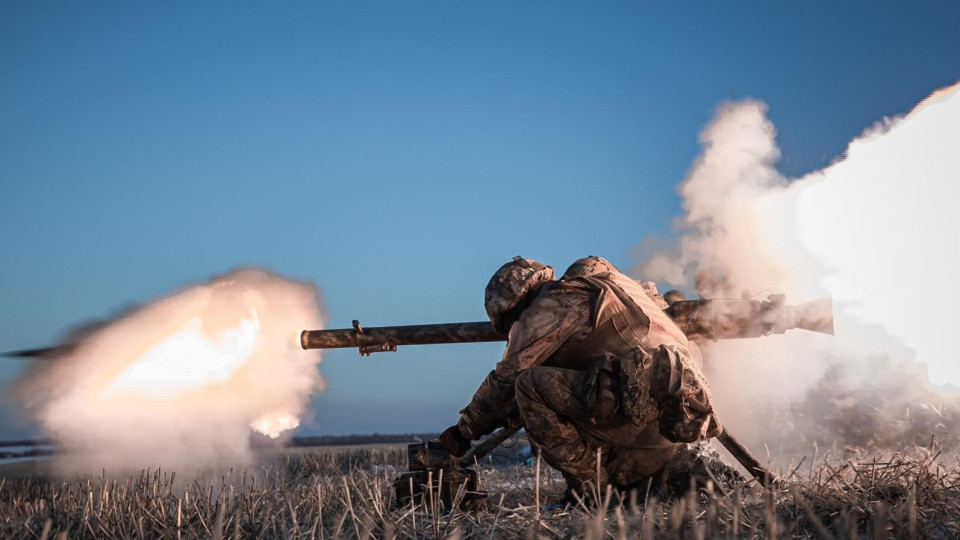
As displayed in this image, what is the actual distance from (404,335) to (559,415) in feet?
14.8

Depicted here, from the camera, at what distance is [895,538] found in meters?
3.22

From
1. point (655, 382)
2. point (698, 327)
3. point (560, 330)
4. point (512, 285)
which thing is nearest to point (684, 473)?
point (655, 382)

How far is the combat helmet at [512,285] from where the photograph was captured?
5.48 meters

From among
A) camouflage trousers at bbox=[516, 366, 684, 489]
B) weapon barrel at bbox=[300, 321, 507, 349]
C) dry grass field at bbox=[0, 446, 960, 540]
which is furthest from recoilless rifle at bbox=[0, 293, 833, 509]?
dry grass field at bbox=[0, 446, 960, 540]

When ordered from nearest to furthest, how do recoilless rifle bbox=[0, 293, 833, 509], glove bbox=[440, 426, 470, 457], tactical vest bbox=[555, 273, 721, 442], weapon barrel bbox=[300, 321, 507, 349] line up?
tactical vest bbox=[555, 273, 721, 442], glove bbox=[440, 426, 470, 457], recoilless rifle bbox=[0, 293, 833, 509], weapon barrel bbox=[300, 321, 507, 349]

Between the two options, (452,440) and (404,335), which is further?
(404,335)

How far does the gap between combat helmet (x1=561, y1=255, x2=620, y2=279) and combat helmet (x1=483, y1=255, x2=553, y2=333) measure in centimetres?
26

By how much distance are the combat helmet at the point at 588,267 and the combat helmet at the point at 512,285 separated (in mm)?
261

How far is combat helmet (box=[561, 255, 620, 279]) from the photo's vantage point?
5.24 meters

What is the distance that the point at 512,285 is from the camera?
18.0ft

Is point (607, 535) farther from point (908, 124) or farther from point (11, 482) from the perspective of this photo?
point (11, 482)

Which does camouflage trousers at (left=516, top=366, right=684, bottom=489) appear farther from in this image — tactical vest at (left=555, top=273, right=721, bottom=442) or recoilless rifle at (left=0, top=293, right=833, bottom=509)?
recoilless rifle at (left=0, top=293, right=833, bottom=509)

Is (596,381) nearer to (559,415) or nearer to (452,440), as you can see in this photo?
(559,415)

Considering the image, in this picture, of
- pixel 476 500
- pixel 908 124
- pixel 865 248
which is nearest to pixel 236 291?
pixel 476 500
